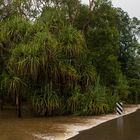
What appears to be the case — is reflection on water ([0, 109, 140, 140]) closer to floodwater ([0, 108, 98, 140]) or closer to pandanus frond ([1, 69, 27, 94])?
floodwater ([0, 108, 98, 140])

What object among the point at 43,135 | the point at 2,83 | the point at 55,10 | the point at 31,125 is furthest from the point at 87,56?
the point at 43,135

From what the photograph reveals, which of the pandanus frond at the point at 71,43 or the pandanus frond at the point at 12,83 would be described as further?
the pandanus frond at the point at 71,43

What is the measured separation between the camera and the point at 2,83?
84.0ft

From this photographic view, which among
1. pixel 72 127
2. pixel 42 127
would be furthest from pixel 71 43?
pixel 42 127

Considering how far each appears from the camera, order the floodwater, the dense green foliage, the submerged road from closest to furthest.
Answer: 1. the submerged road
2. the floodwater
3. the dense green foliage

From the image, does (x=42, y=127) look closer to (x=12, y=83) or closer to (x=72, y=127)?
(x=72, y=127)

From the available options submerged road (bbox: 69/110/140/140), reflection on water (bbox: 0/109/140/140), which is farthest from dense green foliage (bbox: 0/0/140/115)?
submerged road (bbox: 69/110/140/140)

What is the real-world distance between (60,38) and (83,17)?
378 inches

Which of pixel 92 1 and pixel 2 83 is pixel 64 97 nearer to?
pixel 2 83

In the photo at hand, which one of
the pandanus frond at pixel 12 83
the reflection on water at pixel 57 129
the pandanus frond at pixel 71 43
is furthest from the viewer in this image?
the pandanus frond at pixel 71 43

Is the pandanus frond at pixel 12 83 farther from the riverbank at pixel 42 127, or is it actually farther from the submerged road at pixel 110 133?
the submerged road at pixel 110 133

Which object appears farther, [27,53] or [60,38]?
[60,38]

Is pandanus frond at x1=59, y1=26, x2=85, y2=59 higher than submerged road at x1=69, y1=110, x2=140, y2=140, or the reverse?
pandanus frond at x1=59, y1=26, x2=85, y2=59

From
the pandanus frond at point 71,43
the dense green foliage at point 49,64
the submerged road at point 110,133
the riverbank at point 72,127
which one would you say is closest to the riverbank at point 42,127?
the riverbank at point 72,127
